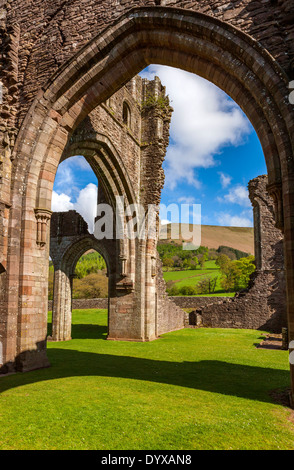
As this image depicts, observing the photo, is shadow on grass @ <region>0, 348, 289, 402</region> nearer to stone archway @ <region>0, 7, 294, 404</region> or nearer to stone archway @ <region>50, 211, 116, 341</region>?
stone archway @ <region>0, 7, 294, 404</region>

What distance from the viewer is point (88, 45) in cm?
763

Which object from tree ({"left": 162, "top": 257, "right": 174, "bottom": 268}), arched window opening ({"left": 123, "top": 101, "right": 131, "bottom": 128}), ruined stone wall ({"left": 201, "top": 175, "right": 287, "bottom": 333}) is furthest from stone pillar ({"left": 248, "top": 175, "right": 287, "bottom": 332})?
tree ({"left": 162, "top": 257, "right": 174, "bottom": 268})

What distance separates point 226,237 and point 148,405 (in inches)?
3432

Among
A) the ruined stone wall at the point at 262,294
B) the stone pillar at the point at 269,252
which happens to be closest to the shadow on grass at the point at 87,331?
the ruined stone wall at the point at 262,294

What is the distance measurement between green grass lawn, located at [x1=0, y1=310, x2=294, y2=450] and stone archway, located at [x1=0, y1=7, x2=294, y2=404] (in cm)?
162

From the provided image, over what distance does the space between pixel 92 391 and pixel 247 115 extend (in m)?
5.49

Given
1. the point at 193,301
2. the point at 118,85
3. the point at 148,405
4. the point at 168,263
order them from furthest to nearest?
the point at 168,263, the point at 193,301, the point at 118,85, the point at 148,405

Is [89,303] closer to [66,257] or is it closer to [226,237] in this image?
[66,257]

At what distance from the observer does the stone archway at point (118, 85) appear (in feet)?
18.6

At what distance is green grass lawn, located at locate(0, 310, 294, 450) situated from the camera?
3.64 metres

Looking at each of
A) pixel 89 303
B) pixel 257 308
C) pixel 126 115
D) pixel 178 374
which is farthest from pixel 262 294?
pixel 89 303

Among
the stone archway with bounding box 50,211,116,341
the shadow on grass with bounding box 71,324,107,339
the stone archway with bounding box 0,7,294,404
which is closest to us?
the stone archway with bounding box 0,7,294,404

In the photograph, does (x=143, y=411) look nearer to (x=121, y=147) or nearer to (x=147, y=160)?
(x=121, y=147)

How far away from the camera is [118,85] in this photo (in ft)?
27.4
